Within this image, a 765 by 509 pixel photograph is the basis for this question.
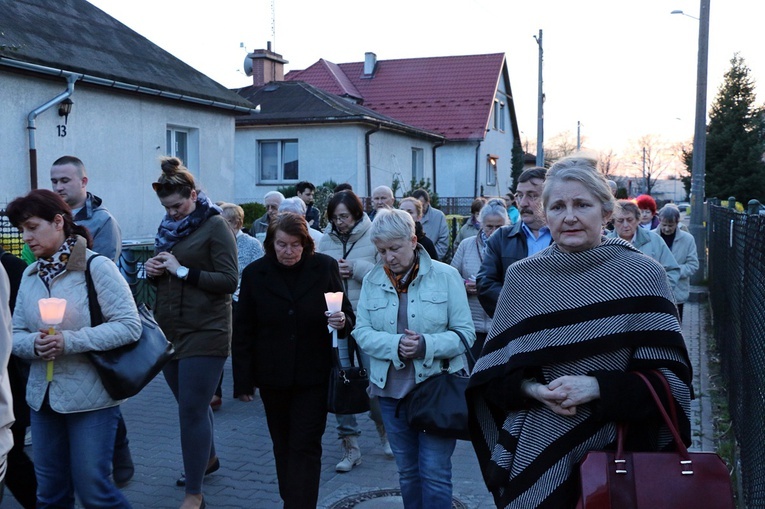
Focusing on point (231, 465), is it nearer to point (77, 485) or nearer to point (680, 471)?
point (77, 485)

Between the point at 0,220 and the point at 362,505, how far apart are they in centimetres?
731

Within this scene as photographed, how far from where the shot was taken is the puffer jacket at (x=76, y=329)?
4.05m

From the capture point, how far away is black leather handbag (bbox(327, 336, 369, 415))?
15.5 feet

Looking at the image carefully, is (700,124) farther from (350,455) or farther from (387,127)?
(350,455)

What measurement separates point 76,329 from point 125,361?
291 mm

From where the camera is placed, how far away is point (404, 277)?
450cm

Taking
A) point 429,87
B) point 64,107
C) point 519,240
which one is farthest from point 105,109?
point 429,87

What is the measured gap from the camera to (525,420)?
2.97 meters

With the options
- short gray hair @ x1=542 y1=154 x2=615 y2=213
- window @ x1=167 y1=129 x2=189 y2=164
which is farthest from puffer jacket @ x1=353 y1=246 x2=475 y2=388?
window @ x1=167 y1=129 x2=189 y2=164

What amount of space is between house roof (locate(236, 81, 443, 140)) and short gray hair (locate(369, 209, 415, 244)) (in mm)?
20347

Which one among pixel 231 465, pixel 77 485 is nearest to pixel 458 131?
pixel 231 465

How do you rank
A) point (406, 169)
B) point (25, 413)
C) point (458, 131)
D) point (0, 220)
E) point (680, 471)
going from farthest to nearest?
point (458, 131) → point (406, 169) → point (0, 220) → point (25, 413) → point (680, 471)

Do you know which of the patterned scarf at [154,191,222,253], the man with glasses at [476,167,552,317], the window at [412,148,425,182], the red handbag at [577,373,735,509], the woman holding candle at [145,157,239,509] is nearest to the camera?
the red handbag at [577,373,735,509]

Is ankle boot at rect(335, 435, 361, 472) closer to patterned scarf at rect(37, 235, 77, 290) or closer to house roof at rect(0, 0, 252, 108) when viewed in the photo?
patterned scarf at rect(37, 235, 77, 290)
